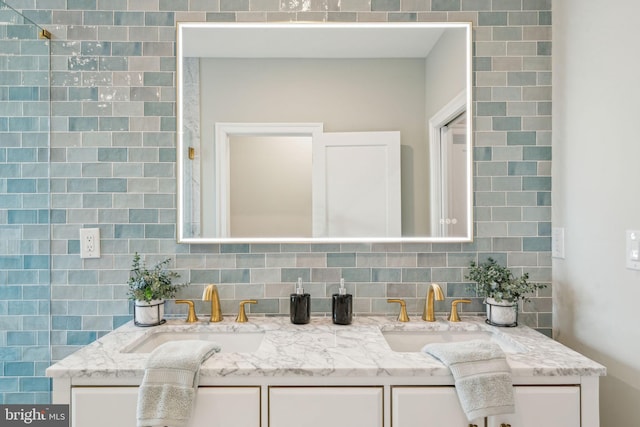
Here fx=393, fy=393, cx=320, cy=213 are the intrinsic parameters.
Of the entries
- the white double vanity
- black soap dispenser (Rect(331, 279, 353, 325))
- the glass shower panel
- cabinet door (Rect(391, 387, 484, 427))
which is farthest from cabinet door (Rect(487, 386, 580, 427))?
the glass shower panel

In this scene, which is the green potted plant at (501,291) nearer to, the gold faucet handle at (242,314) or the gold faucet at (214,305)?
the gold faucet handle at (242,314)

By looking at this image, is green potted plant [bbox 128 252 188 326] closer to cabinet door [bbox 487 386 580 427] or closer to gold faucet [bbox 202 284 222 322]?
gold faucet [bbox 202 284 222 322]

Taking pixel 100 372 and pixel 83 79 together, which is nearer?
pixel 100 372

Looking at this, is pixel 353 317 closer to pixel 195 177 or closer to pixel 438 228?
pixel 438 228

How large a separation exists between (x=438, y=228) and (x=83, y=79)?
66.5 inches

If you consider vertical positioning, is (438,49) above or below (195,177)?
above

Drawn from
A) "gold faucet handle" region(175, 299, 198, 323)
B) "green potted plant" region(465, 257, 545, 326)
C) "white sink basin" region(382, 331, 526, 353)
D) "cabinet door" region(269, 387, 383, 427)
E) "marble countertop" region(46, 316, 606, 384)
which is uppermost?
"green potted plant" region(465, 257, 545, 326)

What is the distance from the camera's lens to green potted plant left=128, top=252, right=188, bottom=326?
5.22 ft

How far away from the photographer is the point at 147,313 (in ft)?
A: 5.23

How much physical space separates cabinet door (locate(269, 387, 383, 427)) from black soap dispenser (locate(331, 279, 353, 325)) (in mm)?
419

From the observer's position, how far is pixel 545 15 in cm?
170

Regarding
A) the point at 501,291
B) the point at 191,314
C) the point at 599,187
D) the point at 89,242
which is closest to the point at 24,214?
the point at 89,242

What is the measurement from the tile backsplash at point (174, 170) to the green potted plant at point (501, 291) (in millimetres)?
109

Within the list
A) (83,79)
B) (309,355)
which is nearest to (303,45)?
(83,79)
